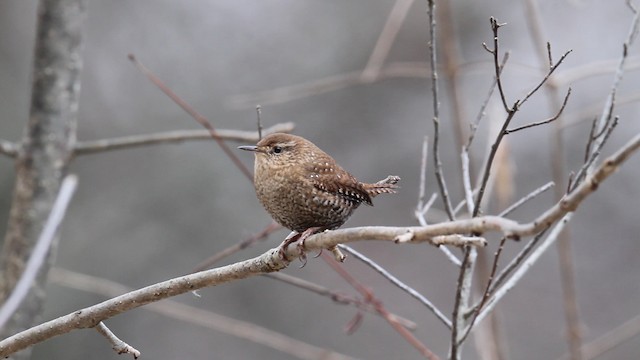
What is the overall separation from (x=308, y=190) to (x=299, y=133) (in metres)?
5.50

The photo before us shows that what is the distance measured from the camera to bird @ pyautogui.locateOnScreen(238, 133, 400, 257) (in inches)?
107

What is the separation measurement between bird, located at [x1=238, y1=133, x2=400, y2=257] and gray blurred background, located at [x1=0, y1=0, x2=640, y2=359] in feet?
12.8

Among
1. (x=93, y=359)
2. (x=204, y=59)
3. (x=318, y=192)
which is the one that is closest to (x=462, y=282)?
(x=318, y=192)

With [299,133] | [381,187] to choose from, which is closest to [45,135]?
[381,187]

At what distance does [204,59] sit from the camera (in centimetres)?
891

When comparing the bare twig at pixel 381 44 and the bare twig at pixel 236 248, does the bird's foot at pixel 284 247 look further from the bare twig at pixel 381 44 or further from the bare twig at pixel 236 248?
the bare twig at pixel 381 44

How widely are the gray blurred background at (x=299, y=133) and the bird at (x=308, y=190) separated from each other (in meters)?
3.92

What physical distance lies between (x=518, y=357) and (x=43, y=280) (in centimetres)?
494

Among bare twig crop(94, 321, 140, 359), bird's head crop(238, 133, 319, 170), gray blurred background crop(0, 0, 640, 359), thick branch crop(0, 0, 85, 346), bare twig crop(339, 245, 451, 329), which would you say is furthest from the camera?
gray blurred background crop(0, 0, 640, 359)

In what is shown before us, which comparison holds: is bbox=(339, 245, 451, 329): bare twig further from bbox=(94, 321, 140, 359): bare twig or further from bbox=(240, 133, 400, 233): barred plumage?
bbox=(94, 321, 140, 359): bare twig

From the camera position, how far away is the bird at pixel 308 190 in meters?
2.73

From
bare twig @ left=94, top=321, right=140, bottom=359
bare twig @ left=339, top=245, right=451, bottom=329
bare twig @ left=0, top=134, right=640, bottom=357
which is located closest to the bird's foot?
bare twig @ left=0, top=134, right=640, bottom=357

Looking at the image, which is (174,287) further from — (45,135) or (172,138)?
(45,135)

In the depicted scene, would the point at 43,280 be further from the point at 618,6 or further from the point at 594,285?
the point at 618,6
